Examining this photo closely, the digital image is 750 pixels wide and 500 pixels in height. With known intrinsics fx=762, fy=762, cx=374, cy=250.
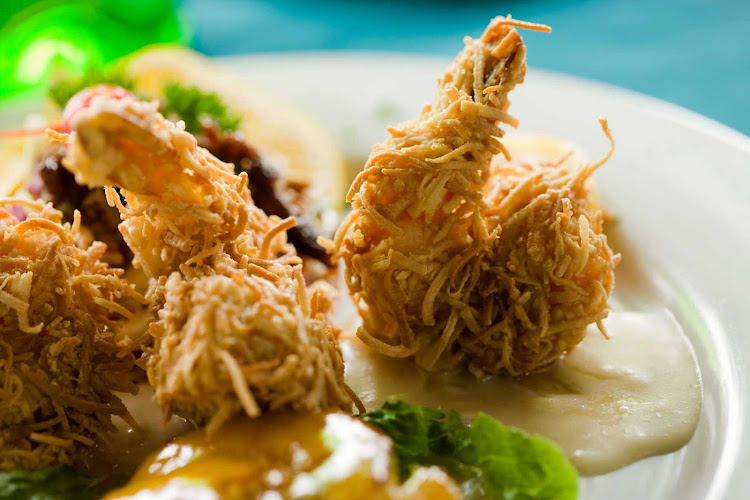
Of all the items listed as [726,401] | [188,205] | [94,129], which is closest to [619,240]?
[726,401]

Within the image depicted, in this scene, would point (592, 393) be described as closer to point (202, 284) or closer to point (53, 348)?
point (202, 284)

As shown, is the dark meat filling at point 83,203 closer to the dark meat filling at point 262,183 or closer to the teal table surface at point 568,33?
the dark meat filling at point 262,183

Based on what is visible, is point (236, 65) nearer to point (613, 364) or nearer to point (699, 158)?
point (699, 158)

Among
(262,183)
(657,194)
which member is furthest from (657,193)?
(262,183)

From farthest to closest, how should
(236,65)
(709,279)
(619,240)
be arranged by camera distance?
(236,65) → (619,240) → (709,279)

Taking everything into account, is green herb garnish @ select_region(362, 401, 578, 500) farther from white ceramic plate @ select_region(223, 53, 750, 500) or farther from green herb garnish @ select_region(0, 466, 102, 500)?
green herb garnish @ select_region(0, 466, 102, 500)
